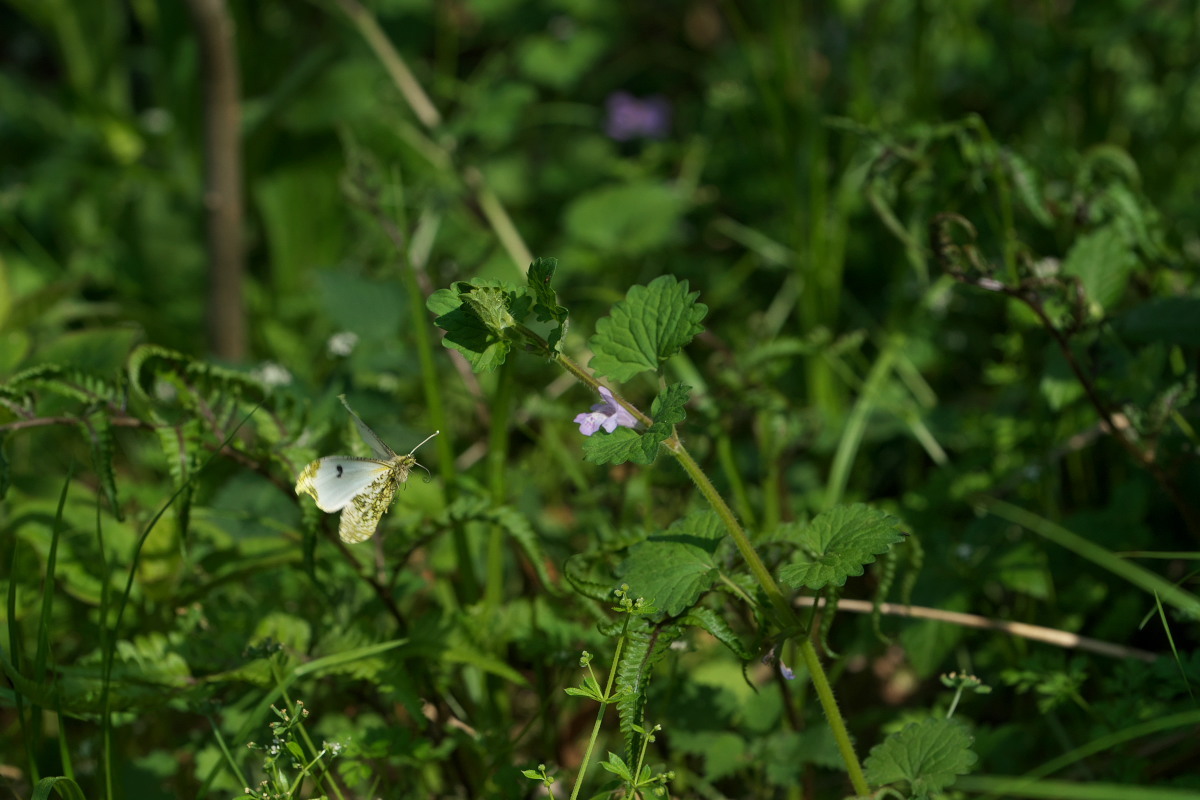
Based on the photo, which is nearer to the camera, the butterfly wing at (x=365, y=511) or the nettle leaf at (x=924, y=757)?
the nettle leaf at (x=924, y=757)

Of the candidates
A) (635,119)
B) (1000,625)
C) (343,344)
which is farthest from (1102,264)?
(635,119)

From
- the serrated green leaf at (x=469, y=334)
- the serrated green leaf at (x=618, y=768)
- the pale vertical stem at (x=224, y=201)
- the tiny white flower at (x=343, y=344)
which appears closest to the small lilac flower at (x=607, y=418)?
the serrated green leaf at (x=469, y=334)

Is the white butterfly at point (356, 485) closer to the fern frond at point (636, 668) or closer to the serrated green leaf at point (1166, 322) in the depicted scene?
the fern frond at point (636, 668)

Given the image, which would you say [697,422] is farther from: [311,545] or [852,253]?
[852,253]

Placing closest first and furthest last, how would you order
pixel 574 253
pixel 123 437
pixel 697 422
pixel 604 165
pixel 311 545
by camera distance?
pixel 311 545 < pixel 697 422 < pixel 123 437 < pixel 574 253 < pixel 604 165

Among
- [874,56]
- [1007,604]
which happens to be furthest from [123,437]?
[874,56]

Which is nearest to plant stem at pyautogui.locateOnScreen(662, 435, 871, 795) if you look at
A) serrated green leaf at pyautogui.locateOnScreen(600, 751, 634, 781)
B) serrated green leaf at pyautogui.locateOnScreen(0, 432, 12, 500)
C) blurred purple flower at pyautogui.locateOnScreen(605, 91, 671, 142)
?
serrated green leaf at pyautogui.locateOnScreen(600, 751, 634, 781)
